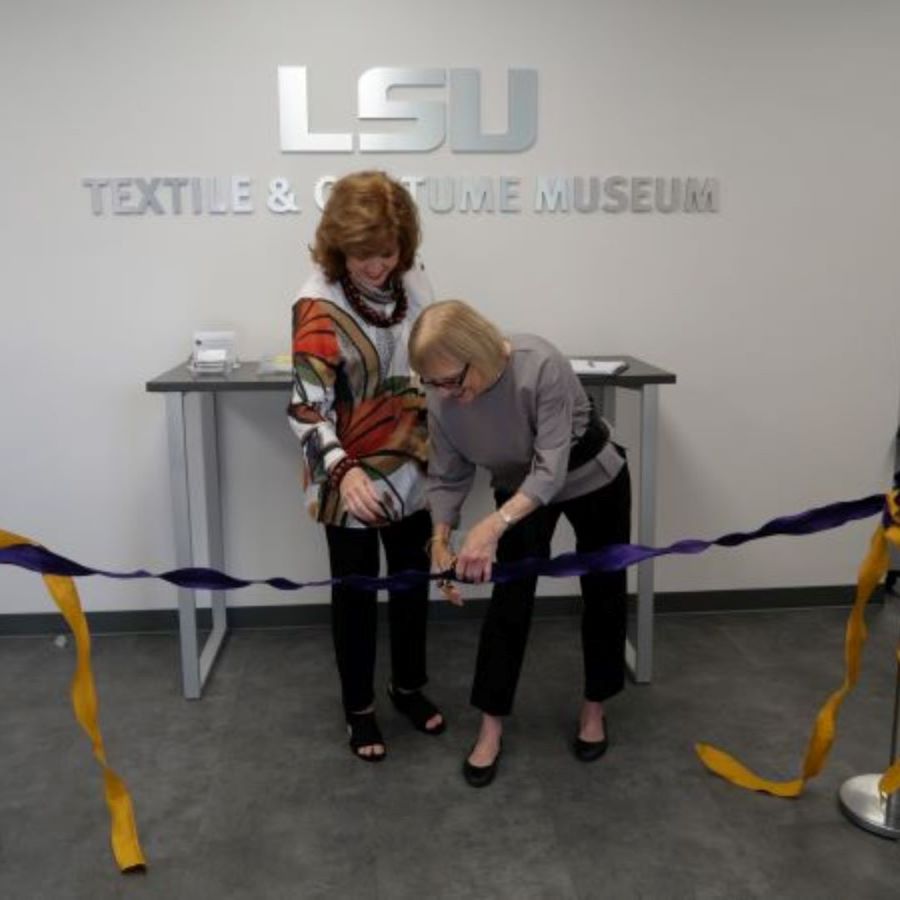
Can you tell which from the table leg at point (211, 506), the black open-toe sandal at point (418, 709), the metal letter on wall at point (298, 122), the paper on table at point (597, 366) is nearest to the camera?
the black open-toe sandal at point (418, 709)

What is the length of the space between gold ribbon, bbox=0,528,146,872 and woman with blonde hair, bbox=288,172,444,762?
1.94 ft

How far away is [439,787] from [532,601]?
0.51m

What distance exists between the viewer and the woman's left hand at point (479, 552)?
2094 mm

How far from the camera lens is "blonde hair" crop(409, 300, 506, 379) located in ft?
6.43

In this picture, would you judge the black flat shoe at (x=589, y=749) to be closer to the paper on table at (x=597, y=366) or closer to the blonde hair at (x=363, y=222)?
the paper on table at (x=597, y=366)

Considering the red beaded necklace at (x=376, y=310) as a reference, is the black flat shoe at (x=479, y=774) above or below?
below

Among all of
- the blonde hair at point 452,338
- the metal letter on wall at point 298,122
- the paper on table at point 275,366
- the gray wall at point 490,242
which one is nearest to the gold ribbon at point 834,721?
the blonde hair at point 452,338

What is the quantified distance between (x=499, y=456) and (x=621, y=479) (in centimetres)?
35

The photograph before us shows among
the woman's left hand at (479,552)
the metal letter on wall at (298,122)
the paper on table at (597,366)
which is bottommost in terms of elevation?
the woman's left hand at (479,552)

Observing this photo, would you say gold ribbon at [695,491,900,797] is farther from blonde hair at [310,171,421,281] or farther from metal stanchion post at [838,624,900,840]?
blonde hair at [310,171,421,281]

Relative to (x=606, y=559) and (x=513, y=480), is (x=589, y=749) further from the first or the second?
(x=513, y=480)

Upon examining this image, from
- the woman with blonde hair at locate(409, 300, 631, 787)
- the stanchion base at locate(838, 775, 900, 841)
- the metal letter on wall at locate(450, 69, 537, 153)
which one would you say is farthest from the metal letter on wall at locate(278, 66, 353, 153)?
the stanchion base at locate(838, 775, 900, 841)

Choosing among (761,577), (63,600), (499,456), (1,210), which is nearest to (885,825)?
(499,456)

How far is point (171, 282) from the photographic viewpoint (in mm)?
3111
